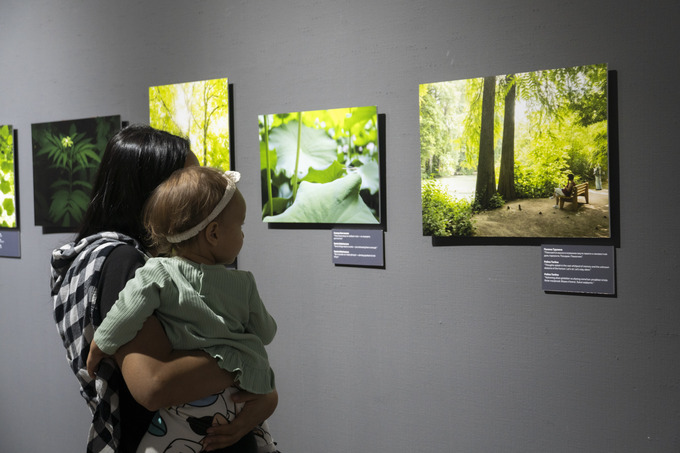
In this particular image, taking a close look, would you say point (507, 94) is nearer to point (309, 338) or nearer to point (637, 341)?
point (637, 341)

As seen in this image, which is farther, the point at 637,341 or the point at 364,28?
the point at 364,28

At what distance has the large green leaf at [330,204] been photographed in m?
2.87

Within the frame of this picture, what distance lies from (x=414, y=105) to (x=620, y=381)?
1.38 meters

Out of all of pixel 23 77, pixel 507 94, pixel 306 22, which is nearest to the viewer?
pixel 507 94

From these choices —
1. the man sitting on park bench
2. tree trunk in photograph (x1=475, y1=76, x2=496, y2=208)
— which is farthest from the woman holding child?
the man sitting on park bench

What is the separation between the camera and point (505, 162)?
8.36ft

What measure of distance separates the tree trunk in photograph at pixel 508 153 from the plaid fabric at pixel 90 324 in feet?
4.85

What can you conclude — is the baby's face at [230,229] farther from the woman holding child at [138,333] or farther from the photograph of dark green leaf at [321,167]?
the photograph of dark green leaf at [321,167]

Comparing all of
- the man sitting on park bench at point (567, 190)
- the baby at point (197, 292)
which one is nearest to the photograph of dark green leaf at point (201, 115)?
the baby at point (197, 292)

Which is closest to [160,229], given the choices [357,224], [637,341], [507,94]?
[357,224]

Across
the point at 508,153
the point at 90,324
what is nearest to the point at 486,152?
the point at 508,153

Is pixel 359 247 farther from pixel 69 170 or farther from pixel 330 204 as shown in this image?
pixel 69 170

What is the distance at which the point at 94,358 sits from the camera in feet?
5.33

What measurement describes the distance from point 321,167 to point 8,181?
2250 mm
